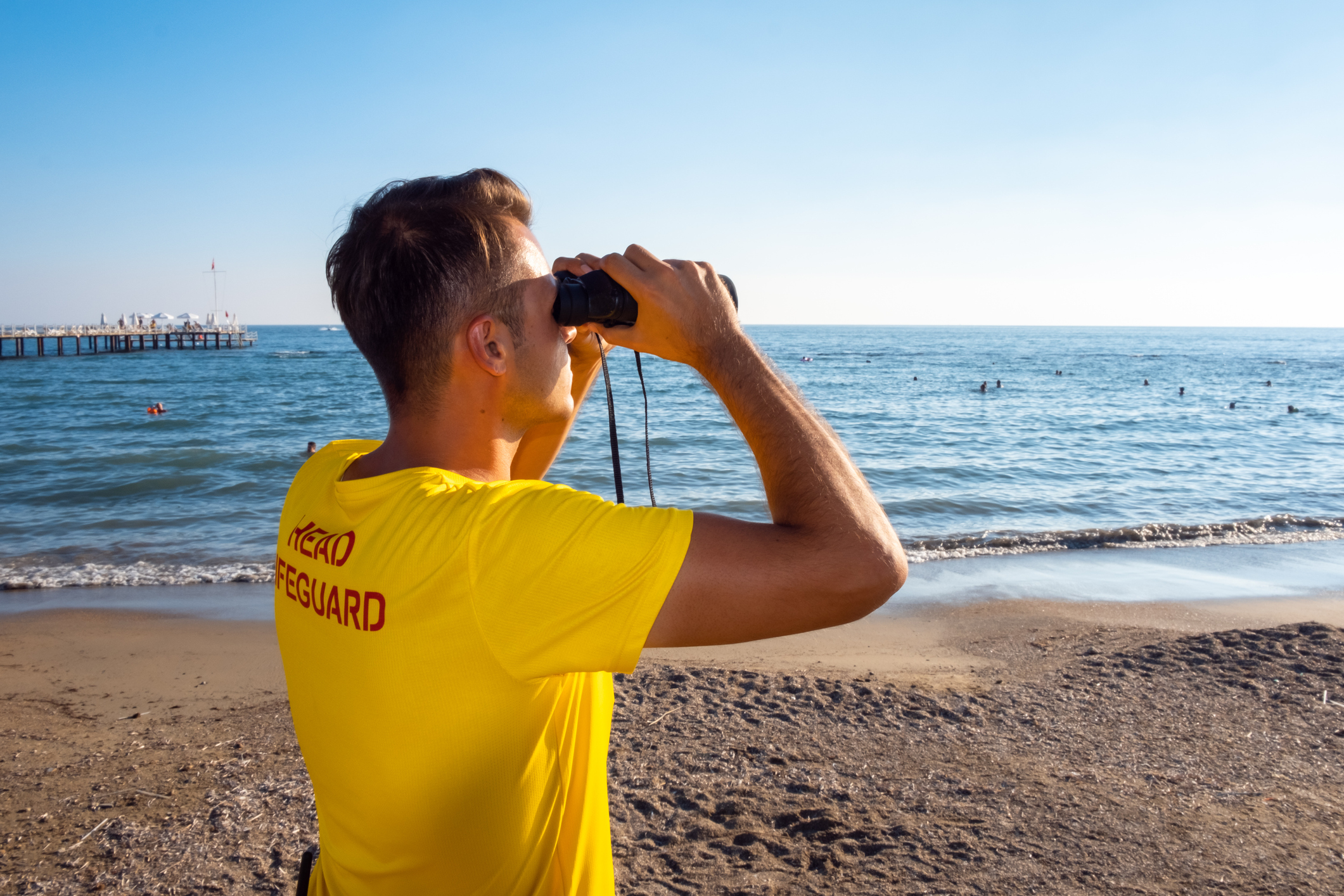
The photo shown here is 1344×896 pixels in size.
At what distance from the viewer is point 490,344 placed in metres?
1.35

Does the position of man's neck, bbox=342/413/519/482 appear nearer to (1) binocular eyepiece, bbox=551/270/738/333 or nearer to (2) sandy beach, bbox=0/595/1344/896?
(1) binocular eyepiece, bbox=551/270/738/333

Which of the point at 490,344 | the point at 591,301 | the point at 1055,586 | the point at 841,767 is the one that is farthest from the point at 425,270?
the point at 1055,586

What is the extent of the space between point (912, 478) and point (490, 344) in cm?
1561

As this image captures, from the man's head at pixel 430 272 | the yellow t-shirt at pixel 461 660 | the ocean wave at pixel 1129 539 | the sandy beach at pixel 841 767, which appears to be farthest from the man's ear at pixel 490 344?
the ocean wave at pixel 1129 539

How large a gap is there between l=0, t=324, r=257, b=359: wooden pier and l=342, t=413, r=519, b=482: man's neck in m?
68.0

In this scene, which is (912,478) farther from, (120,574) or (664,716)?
(120,574)

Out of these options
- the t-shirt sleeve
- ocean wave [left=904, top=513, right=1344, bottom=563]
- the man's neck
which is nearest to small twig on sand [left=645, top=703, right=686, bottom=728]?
the man's neck

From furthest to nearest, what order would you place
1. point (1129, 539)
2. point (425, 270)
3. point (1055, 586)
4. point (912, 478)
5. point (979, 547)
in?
1. point (912, 478)
2. point (1129, 539)
3. point (979, 547)
4. point (1055, 586)
5. point (425, 270)

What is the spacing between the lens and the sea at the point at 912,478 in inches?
378

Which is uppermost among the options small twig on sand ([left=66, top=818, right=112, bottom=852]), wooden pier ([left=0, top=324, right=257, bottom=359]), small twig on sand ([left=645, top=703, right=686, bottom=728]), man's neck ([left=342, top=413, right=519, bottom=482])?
wooden pier ([left=0, top=324, right=257, bottom=359])

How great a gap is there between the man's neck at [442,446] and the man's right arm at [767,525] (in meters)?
0.35

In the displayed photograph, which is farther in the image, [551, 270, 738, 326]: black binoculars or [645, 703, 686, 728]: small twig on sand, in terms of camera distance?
[645, 703, 686, 728]: small twig on sand

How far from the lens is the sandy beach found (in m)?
3.43

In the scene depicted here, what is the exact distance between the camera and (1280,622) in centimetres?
754
